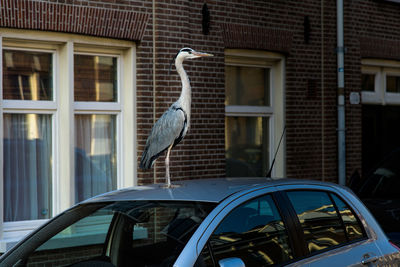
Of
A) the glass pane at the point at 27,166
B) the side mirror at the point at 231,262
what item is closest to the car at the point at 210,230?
the side mirror at the point at 231,262

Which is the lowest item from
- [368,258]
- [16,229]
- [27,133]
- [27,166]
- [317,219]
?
[16,229]

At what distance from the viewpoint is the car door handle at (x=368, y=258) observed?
174 inches

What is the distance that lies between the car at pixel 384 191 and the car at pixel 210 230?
81.4 inches

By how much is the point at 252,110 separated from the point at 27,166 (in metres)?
3.85

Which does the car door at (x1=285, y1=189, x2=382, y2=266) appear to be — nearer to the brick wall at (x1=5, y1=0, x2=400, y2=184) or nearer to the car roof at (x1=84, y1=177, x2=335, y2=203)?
the car roof at (x1=84, y1=177, x2=335, y2=203)

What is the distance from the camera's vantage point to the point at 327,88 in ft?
36.0

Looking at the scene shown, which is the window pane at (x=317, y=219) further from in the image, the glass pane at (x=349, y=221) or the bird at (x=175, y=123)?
the bird at (x=175, y=123)

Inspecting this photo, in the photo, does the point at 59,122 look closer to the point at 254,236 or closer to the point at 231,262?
the point at 254,236

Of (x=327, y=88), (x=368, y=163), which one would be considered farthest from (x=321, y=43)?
(x=368, y=163)

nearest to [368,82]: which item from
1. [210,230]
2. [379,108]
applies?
[379,108]

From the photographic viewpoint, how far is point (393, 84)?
12.5 meters

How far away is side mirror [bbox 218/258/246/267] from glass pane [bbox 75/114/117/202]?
203 inches

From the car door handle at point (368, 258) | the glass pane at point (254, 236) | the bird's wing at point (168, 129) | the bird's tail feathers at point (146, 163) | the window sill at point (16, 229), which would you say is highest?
the bird's wing at point (168, 129)

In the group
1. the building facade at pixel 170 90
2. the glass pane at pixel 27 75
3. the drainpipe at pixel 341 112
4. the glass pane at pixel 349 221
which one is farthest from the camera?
the drainpipe at pixel 341 112
